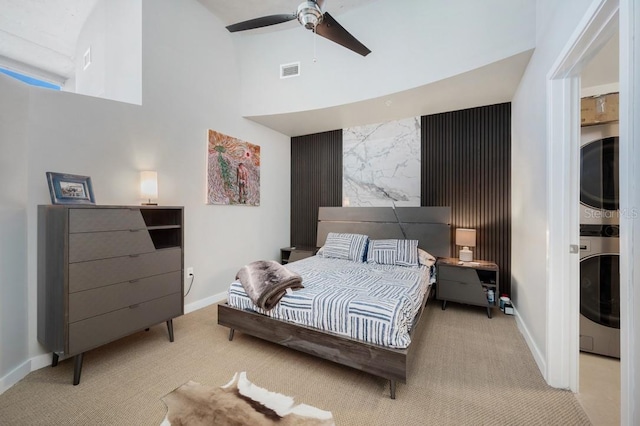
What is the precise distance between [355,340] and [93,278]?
199 centimetres

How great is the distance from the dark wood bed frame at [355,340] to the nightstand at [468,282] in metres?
0.39

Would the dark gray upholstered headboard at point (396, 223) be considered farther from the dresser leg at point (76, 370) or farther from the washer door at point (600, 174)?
the dresser leg at point (76, 370)

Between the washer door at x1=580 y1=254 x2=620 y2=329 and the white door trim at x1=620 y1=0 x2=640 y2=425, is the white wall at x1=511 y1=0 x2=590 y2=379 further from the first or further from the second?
the white door trim at x1=620 y1=0 x2=640 y2=425

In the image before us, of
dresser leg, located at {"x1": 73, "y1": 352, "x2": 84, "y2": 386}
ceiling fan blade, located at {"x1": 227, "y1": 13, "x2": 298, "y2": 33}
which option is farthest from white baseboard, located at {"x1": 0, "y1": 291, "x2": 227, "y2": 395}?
ceiling fan blade, located at {"x1": 227, "y1": 13, "x2": 298, "y2": 33}

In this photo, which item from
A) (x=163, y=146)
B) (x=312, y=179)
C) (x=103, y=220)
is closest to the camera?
(x=103, y=220)

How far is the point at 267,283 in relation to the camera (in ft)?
7.63

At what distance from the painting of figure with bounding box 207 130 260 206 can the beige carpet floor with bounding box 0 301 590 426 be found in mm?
1780

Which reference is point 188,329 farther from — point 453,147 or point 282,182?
point 453,147

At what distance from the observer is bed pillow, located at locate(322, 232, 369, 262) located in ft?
12.0

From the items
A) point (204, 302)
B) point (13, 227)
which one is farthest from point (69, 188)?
point (204, 302)

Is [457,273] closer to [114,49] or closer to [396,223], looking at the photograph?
[396,223]

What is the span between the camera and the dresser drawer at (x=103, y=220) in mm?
1876

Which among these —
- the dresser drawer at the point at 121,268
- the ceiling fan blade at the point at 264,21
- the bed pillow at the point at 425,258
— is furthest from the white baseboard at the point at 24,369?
the bed pillow at the point at 425,258

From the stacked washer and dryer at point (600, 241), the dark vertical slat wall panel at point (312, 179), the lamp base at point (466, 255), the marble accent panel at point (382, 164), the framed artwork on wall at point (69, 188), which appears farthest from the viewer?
the dark vertical slat wall panel at point (312, 179)
